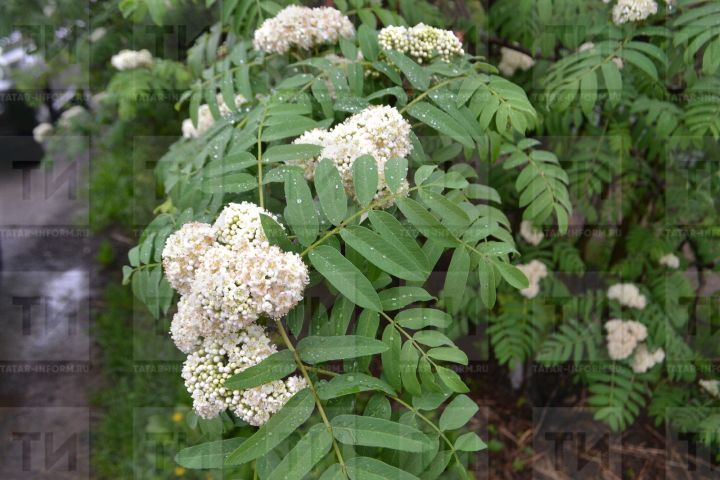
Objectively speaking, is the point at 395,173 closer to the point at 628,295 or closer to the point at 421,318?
the point at 421,318

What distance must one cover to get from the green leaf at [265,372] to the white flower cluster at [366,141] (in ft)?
1.45

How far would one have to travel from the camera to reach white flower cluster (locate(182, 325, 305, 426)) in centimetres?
127

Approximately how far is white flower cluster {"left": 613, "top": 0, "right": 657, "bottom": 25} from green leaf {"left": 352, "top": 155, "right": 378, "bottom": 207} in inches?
51.4

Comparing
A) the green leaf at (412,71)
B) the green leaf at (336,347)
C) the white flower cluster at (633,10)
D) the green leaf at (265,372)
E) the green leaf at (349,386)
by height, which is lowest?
the green leaf at (349,386)

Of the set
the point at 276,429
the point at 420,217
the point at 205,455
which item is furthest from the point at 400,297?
the point at 205,455

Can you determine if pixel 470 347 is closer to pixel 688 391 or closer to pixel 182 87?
pixel 688 391

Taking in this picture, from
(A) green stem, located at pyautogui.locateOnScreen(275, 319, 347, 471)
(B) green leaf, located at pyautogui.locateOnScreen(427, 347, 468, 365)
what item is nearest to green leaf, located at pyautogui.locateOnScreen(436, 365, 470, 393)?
(B) green leaf, located at pyautogui.locateOnScreen(427, 347, 468, 365)

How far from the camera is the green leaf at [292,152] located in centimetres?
152

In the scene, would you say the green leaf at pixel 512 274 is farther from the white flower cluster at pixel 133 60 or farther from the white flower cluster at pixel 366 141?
the white flower cluster at pixel 133 60

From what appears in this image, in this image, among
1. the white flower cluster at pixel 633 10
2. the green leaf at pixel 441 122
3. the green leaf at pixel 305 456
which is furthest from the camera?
the white flower cluster at pixel 633 10

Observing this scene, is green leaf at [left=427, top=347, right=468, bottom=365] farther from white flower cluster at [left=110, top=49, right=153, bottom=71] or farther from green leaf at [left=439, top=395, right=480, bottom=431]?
white flower cluster at [left=110, top=49, right=153, bottom=71]

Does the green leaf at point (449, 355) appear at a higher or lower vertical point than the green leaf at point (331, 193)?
lower

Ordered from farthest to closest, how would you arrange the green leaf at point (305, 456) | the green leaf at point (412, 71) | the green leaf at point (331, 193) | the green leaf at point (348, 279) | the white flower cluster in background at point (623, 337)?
1. the white flower cluster in background at point (623, 337)
2. the green leaf at point (412, 71)
3. the green leaf at point (331, 193)
4. the green leaf at point (348, 279)
5. the green leaf at point (305, 456)

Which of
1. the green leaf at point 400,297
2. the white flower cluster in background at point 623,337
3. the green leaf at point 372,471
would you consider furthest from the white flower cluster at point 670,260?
the green leaf at point 372,471
